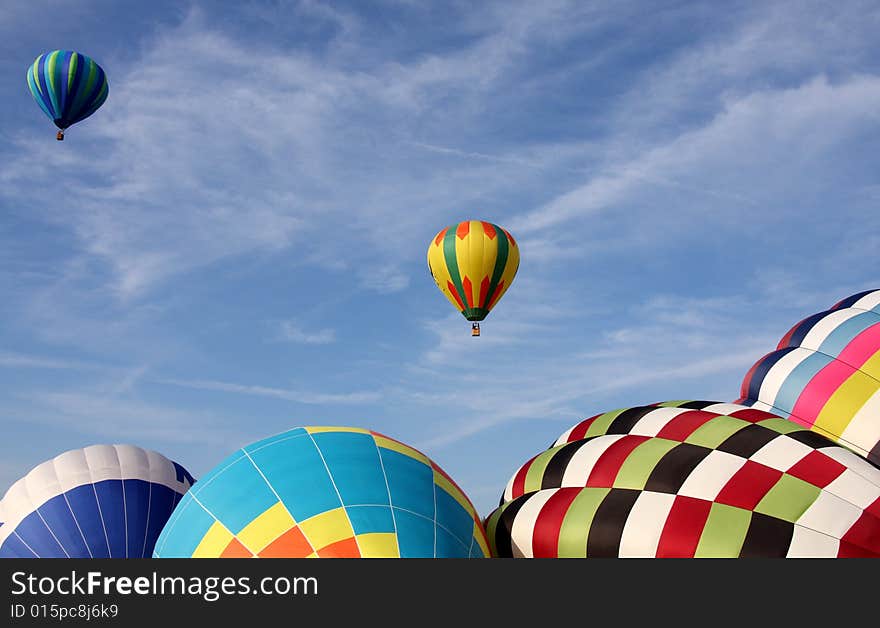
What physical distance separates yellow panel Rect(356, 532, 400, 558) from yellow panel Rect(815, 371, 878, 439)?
6.76m

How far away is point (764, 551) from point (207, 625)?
465 cm

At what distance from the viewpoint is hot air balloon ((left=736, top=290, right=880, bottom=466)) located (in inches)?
441

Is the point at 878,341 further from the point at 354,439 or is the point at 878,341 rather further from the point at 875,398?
the point at 354,439

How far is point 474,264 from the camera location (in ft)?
75.2

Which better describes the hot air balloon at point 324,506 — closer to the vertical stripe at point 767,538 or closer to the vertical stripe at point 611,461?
the vertical stripe at point 611,461

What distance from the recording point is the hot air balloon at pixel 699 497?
25.6 ft

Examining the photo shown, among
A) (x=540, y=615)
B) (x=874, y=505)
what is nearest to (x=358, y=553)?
(x=540, y=615)

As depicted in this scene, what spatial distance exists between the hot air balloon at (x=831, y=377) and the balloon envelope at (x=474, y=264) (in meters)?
10.5

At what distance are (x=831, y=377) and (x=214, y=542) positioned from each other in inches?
326

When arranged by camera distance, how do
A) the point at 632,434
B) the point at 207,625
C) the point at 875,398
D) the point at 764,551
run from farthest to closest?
the point at 875,398
the point at 632,434
the point at 764,551
the point at 207,625

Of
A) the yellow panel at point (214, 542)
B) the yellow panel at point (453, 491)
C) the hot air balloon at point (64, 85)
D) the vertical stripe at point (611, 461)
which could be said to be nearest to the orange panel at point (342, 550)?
the yellow panel at point (214, 542)

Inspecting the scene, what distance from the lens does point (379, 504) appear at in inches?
277

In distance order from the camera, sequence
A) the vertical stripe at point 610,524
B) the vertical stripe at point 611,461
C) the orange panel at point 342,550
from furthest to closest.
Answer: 1. the vertical stripe at point 611,461
2. the vertical stripe at point 610,524
3. the orange panel at point 342,550

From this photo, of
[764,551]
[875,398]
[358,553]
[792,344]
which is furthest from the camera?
[792,344]
